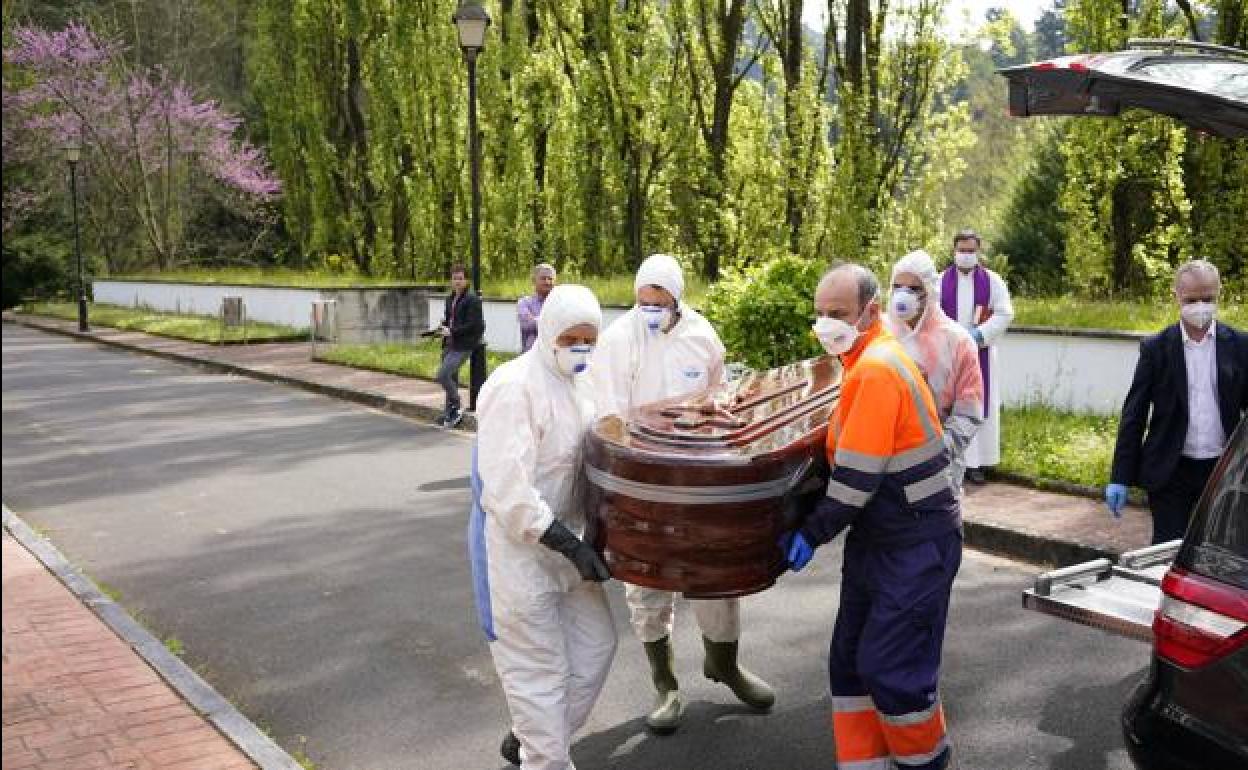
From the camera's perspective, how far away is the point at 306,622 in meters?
6.71

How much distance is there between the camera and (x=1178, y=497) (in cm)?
543

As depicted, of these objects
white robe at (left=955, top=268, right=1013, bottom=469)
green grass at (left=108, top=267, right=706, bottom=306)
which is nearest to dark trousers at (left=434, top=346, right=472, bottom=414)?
green grass at (left=108, top=267, right=706, bottom=306)

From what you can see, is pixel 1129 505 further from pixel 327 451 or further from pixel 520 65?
pixel 520 65

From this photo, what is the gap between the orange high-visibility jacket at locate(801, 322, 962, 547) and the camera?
12.1ft

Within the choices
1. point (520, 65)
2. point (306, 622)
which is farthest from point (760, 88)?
point (306, 622)

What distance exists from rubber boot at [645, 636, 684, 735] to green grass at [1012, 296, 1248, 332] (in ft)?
24.1

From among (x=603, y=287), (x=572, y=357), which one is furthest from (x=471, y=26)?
(x=572, y=357)

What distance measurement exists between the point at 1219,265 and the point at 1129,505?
6514mm

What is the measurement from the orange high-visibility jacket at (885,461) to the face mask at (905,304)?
203 centimetres

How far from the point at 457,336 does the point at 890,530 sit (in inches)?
439

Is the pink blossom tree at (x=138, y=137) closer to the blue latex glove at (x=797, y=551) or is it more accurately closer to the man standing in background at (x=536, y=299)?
the man standing in background at (x=536, y=299)

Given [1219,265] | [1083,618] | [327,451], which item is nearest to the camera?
[1083,618]

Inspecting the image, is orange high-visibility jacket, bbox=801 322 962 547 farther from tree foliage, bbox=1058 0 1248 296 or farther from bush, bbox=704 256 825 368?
tree foliage, bbox=1058 0 1248 296

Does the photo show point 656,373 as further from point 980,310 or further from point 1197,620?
point 980,310
